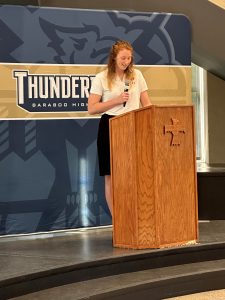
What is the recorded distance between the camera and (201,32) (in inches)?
224

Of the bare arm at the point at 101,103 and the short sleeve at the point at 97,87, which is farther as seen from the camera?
the short sleeve at the point at 97,87

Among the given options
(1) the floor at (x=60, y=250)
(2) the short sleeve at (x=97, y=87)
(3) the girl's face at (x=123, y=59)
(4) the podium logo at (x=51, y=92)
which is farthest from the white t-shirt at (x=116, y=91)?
(1) the floor at (x=60, y=250)

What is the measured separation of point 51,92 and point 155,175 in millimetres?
1159

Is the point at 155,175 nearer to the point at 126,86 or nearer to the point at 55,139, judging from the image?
the point at 126,86

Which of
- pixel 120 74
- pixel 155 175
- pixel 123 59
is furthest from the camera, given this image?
pixel 120 74

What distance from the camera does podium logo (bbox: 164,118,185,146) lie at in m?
3.05

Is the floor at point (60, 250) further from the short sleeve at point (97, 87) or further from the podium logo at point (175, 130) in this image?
the short sleeve at point (97, 87)

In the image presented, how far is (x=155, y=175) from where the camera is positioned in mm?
3012

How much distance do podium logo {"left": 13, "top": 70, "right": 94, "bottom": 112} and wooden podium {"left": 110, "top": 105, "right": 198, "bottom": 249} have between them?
2.32ft

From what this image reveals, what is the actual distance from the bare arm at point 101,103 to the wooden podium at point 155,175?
11 cm

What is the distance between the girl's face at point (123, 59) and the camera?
10.5 ft

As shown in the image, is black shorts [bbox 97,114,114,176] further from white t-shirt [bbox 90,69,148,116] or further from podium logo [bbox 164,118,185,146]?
podium logo [bbox 164,118,185,146]

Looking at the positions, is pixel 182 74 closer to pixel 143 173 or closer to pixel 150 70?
pixel 150 70

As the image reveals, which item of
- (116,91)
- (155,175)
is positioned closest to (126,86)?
(116,91)
